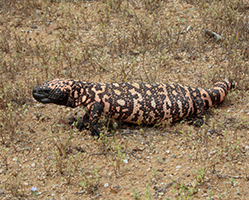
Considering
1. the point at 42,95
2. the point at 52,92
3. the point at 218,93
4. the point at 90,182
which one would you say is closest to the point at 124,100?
the point at 52,92

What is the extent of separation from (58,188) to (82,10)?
13.8 ft

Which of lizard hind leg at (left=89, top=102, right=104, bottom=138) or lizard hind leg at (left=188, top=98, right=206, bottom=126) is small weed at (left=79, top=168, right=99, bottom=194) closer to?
lizard hind leg at (left=89, top=102, right=104, bottom=138)

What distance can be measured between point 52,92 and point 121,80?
142 centimetres

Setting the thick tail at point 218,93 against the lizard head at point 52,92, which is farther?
the thick tail at point 218,93

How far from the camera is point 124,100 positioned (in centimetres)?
372

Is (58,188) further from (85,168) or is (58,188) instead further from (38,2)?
(38,2)

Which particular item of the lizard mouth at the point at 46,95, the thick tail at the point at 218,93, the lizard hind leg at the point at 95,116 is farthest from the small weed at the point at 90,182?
the thick tail at the point at 218,93

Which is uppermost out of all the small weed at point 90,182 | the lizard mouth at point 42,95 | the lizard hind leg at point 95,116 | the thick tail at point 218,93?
the thick tail at point 218,93

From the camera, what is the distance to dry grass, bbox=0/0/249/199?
2963 millimetres

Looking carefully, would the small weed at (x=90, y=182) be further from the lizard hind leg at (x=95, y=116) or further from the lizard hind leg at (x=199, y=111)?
the lizard hind leg at (x=199, y=111)

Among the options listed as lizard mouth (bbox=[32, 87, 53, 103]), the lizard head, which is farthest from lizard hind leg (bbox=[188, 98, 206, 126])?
lizard mouth (bbox=[32, 87, 53, 103])

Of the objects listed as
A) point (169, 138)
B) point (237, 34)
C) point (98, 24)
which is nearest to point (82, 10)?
point (98, 24)

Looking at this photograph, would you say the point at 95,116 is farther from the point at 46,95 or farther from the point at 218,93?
the point at 218,93

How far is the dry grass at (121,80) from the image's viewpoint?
2963 mm
